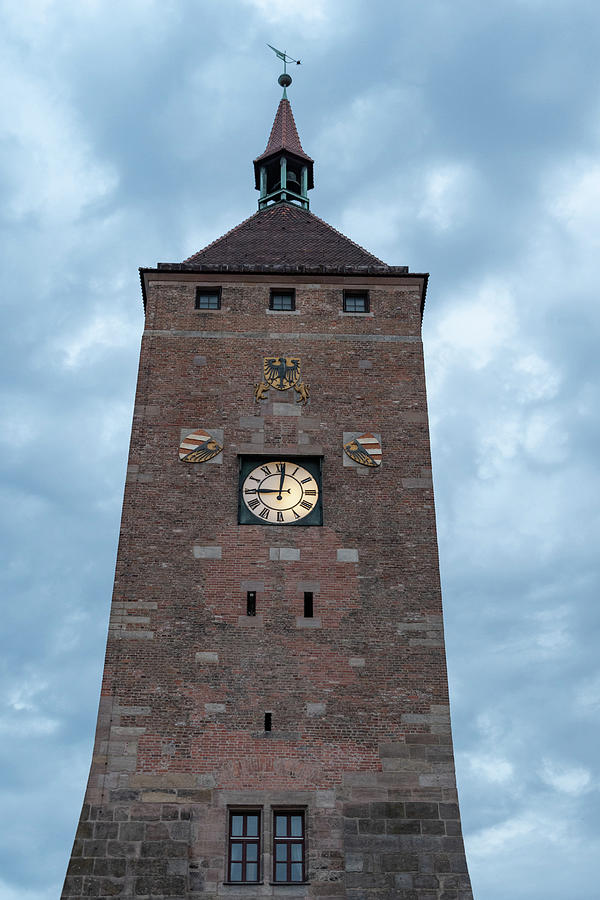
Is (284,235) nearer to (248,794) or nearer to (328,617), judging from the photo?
(328,617)

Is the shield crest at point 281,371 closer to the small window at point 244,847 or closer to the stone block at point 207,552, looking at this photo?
the stone block at point 207,552

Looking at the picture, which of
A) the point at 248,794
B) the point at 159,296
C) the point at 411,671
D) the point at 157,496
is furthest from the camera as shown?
the point at 159,296

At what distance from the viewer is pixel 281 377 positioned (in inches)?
1137

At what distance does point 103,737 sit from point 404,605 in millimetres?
7067

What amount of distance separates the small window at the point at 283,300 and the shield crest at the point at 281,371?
6.13 ft

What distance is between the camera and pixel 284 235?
34969 mm

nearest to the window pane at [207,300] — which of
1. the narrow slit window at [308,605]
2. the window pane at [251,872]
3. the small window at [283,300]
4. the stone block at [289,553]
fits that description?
the small window at [283,300]

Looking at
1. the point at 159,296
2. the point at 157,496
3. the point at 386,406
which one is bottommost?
the point at 157,496

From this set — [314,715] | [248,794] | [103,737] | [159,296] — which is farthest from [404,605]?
[159,296]

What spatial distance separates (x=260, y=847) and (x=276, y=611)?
500 centimetres

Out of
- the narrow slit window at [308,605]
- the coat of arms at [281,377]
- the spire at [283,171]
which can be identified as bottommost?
the narrow slit window at [308,605]

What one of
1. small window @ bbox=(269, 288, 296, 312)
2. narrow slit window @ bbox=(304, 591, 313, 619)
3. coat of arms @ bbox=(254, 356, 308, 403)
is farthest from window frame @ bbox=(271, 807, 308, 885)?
small window @ bbox=(269, 288, 296, 312)

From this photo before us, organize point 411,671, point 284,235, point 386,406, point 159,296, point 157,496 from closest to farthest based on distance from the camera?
point 411,671, point 157,496, point 386,406, point 159,296, point 284,235

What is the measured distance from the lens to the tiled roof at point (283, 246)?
3222cm
